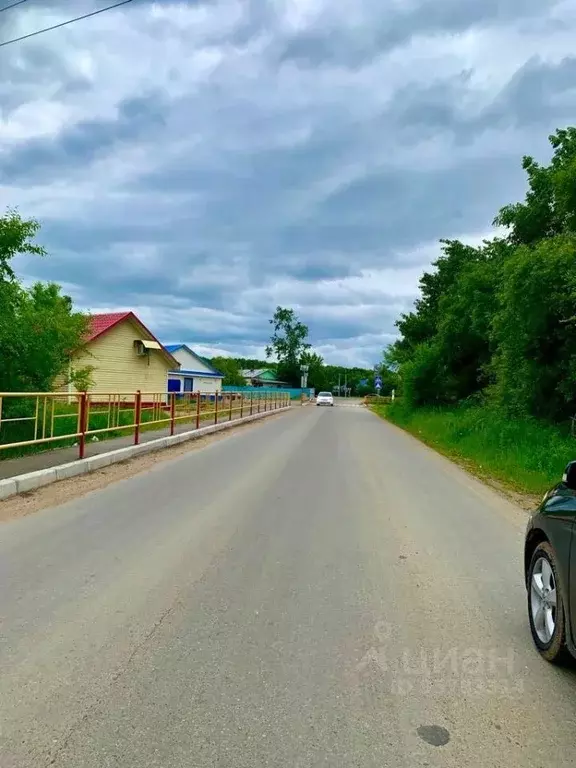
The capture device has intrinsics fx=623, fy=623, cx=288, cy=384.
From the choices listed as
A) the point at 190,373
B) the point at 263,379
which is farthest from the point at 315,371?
the point at 190,373

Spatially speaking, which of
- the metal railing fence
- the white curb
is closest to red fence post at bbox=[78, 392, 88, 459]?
the metal railing fence

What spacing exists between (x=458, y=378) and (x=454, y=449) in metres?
12.5

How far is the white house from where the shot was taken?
182ft

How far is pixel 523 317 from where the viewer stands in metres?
15.5

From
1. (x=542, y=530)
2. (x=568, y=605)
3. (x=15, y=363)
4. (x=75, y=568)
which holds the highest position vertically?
(x=15, y=363)

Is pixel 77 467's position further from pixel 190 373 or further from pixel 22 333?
pixel 190 373

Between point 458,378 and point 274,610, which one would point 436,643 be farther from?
point 458,378

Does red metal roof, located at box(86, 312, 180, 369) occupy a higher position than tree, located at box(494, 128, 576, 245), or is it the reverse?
tree, located at box(494, 128, 576, 245)

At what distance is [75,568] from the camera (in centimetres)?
542

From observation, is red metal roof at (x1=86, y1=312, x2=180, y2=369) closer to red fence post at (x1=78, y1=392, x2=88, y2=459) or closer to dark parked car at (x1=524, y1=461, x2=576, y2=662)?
red fence post at (x1=78, y1=392, x2=88, y2=459)

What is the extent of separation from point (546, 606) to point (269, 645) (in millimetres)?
1739

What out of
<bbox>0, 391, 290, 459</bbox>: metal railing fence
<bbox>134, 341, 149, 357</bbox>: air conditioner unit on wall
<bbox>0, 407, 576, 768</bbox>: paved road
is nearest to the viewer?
<bbox>0, 407, 576, 768</bbox>: paved road

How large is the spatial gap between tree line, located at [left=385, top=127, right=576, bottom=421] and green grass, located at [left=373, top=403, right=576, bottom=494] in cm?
111

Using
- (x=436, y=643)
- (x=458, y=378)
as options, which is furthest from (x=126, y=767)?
(x=458, y=378)
